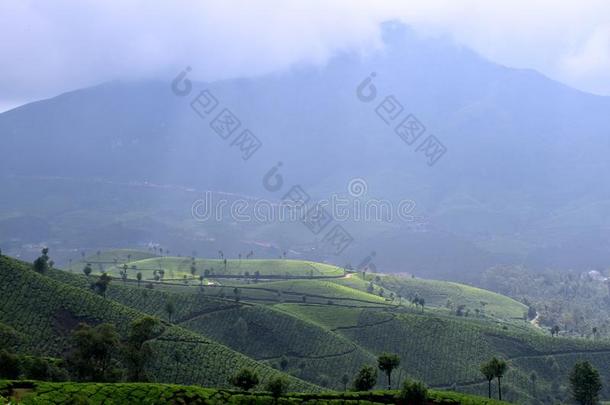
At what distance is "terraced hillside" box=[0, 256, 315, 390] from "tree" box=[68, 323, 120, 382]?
48.9ft

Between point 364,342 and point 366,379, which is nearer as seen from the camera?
point 366,379

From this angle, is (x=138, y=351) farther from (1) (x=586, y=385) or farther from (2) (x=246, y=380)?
(1) (x=586, y=385)

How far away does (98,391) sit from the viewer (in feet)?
245

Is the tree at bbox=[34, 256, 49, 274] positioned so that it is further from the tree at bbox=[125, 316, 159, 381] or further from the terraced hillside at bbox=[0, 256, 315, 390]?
the tree at bbox=[125, 316, 159, 381]

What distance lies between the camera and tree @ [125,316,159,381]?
101375 mm

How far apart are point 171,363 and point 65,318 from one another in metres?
24.3

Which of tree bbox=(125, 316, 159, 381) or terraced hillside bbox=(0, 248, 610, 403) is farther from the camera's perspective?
terraced hillside bbox=(0, 248, 610, 403)

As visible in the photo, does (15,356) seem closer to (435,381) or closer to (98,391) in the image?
(98,391)

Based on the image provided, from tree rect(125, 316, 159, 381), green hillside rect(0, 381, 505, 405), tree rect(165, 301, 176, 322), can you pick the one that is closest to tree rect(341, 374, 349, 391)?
tree rect(165, 301, 176, 322)

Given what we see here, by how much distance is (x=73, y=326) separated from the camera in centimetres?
12275

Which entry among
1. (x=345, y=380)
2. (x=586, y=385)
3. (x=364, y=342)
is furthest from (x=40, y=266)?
(x=586, y=385)

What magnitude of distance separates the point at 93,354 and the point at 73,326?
26.8 metres

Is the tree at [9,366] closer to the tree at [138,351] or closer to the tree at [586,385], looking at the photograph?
the tree at [138,351]

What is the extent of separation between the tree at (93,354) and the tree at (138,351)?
2.46 m
